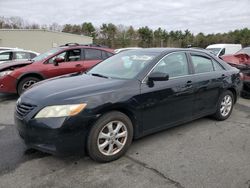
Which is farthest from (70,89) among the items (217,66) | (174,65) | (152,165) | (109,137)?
(217,66)

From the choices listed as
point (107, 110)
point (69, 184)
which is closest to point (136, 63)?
point (107, 110)

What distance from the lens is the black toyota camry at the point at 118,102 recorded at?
11.0 ft

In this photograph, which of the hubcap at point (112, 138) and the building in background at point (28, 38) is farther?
the building in background at point (28, 38)

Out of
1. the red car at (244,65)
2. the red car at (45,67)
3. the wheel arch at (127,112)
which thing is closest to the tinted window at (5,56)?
the red car at (45,67)

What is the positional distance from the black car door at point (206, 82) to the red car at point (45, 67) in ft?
13.6

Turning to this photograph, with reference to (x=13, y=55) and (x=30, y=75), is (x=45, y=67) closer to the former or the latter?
(x=30, y=75)

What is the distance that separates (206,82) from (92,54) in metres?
4.65

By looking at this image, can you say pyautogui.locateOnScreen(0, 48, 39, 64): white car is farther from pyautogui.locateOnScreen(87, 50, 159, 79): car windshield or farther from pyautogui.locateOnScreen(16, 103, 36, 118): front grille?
pyautogui.locateOnScreen(16, 103, 36, 118): front grille

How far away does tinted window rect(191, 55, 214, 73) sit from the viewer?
4953mm

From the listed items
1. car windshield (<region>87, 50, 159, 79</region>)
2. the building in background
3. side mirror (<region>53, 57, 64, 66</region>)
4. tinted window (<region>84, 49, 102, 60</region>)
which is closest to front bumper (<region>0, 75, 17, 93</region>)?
side mirror (<region>53, 57, 64, 66</region>)

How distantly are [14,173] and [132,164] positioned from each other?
1.48 meters

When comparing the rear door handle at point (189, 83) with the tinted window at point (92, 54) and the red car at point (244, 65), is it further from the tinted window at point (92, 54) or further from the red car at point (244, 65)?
the tinted window at point (92, 54)

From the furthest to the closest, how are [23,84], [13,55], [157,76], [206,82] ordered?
[13,55]
[23,84]
[206,82]
[157,76]

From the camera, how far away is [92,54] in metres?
8.76
